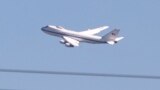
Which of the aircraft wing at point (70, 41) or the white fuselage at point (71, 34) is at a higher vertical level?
the white fuselage at point (71, 34)

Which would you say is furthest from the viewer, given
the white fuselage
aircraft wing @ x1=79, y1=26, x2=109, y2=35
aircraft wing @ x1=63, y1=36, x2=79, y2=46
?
aircraft wing @ x1=79, y1=26, x2=109, y2=35

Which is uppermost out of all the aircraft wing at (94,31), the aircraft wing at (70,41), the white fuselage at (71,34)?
the aircraft wing at (94,31)

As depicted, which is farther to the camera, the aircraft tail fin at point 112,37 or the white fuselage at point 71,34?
the white fuselage at point 71,34

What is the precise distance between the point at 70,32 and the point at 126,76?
22.6 m

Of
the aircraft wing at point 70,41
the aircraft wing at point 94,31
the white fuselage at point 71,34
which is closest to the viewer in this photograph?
the aircraft wing at point 70,41

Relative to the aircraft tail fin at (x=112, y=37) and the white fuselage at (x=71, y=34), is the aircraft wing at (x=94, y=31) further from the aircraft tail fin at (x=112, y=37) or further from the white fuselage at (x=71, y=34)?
the aircraft tail fin at (x=112, y=37)

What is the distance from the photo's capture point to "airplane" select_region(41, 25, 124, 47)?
33.0 m

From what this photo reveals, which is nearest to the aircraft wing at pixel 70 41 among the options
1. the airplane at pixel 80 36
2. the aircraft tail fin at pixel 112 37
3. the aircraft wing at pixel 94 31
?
the airplane at pixel 80 36

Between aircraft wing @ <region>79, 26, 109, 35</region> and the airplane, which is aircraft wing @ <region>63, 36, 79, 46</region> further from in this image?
→ aircraft wing @ <region>79, 26, 109, 35</region>

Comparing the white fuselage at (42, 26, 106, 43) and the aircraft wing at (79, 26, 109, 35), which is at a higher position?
the aircraft wing at (79, 26, 109, 35)

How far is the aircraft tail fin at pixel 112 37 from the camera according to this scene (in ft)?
108

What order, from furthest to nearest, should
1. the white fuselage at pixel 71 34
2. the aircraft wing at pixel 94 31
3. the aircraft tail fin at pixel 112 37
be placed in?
the aircraft wing at pixel 94 31, the white fuselage at pixel 71 34, the aircraft tail fin at pixel 112 37

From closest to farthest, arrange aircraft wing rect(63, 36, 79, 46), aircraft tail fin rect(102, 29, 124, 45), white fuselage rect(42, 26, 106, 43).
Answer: aircraft wing rect(63, 36, 79, 46)
aircraft tail fin rect(102, 29, 124, 45)
white fuselage rect(42, 26, 106, 43)

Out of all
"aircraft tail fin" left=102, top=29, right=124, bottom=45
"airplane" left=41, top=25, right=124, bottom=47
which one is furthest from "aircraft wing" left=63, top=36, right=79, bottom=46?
"aircraft tail fin" left=102, top=29, right=124, bottom=45
